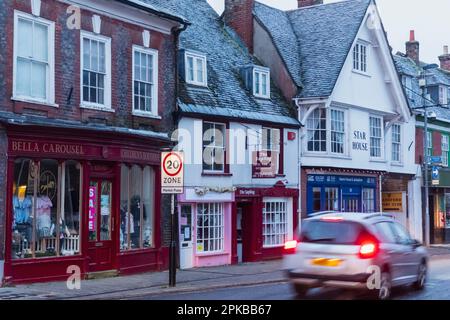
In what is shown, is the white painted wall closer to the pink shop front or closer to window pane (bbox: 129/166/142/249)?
the pink shop front

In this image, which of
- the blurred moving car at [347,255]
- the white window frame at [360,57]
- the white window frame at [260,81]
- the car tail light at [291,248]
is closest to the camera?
the blurred moving car at [347,255]

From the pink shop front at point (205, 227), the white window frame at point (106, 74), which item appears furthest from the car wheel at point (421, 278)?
the white window frame at point (106, 74)

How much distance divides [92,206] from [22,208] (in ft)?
7.21

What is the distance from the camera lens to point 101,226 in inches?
719

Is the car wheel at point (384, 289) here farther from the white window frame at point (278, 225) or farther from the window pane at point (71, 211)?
the white window frame at point (278, 225)

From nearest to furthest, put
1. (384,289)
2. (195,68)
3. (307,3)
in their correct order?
(384,289) → (195,68) → (307,3)

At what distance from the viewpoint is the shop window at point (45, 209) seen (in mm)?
16188

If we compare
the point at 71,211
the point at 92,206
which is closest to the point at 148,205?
the point at 92,206

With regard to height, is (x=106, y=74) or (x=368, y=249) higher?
(x=106, y=74)

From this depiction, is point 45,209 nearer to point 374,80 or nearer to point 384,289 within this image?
point 384,289

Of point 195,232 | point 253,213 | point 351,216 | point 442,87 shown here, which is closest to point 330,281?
point 351,216

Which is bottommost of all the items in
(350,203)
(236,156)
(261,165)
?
(350,203)

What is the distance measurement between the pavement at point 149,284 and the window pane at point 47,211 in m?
0.99

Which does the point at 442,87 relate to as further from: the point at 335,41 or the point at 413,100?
the point at 335,41
